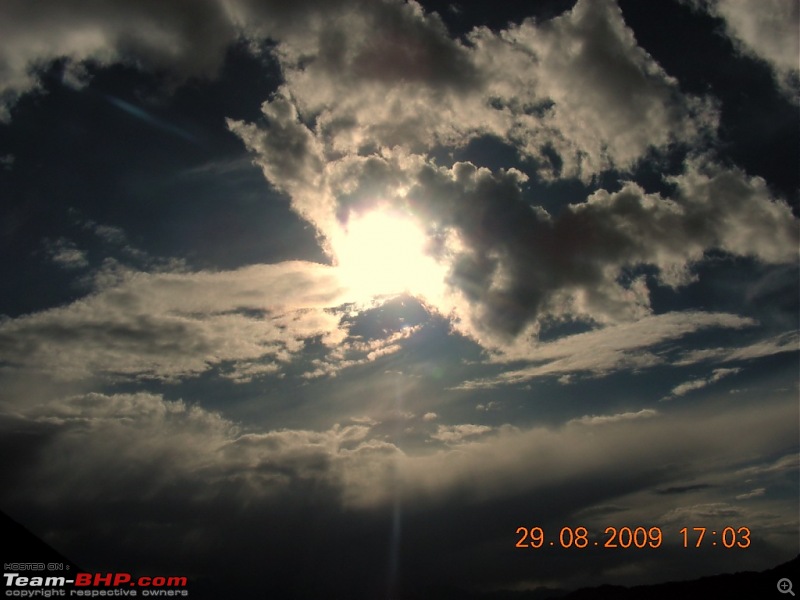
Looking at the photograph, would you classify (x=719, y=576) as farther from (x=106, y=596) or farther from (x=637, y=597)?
(x=106, y=596)

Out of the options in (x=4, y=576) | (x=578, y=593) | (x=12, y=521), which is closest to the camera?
(x=4, y=576)

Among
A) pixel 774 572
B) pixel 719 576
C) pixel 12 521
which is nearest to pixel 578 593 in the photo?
pixel 719 576

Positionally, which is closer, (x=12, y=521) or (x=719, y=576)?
(x=12, y=521)

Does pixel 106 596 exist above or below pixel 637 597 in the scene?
above

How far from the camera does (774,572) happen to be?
138 m

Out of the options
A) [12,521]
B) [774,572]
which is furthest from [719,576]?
[12,521]

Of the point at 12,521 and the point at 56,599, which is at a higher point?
the point at 12,521

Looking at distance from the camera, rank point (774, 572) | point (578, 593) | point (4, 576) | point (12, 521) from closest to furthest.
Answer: point (4, 576), point (12, 521), point (774, 572), point (578, 593)

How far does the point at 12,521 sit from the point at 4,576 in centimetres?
3474

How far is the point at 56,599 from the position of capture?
67.9m

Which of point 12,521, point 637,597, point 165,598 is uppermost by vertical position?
point 12,521

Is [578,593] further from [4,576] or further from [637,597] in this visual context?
[4,576]

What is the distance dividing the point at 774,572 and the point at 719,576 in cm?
1339

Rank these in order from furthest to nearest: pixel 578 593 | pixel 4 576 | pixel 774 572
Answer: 1. pixel 578 593
2. pixel 774 572
3. pixel 4 576
